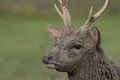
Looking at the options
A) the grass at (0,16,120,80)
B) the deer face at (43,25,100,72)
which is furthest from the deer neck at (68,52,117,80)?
the grass at (0,16,120,80)

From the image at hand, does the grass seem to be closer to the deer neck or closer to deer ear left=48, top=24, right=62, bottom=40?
deer ear left=48, top=24, right=62, bottom=40

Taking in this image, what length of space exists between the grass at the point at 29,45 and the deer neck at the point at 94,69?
9.97 ft

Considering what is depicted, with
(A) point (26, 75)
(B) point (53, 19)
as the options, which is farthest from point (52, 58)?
(B) point (53, 19)

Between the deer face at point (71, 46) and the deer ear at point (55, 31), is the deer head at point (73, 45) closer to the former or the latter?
the deer face at point (71, 46)

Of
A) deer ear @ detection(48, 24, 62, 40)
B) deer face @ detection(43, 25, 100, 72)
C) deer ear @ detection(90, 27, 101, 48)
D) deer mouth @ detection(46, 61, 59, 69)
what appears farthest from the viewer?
deer ear @ detection(48, 24, 62, 40)

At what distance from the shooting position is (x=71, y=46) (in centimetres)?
1137

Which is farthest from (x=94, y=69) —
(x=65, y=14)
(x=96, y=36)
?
(x=65, y=14)

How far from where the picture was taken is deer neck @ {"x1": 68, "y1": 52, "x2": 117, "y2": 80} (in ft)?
37.6

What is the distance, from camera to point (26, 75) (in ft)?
62.3

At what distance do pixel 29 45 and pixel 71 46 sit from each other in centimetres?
1320

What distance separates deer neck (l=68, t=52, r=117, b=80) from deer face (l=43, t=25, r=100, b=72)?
0.35 ft

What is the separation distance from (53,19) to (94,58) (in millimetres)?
20458

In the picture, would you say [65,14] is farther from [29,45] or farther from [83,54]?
[29,45]

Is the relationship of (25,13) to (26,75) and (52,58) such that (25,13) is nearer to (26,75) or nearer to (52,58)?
(26,75)
